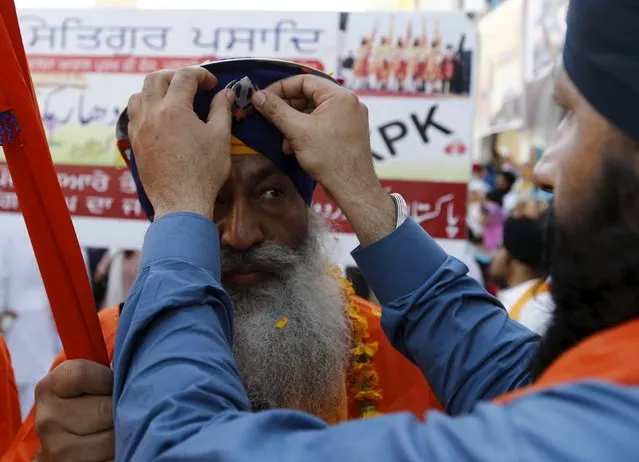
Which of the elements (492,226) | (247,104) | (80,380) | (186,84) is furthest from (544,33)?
(80,380)

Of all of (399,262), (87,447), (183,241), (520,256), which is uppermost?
(183,241)

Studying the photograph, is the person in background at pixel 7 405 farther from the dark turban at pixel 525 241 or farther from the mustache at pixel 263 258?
the dark turban at pixel 525 241

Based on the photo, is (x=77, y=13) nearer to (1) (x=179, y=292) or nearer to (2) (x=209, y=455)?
(1) (x=179, y=292)

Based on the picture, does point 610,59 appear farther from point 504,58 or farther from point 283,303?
point 504,58

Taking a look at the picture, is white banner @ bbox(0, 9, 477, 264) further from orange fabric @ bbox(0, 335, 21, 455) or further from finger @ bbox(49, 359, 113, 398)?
finger @ bbox(49, 359, 113, 398)

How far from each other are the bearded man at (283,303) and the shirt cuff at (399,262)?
419 millimetres

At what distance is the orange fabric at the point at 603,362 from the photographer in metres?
0.86

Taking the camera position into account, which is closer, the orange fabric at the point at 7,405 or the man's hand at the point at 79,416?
the man's hand at the point at 79,416

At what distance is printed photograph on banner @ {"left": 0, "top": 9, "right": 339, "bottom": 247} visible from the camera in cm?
350

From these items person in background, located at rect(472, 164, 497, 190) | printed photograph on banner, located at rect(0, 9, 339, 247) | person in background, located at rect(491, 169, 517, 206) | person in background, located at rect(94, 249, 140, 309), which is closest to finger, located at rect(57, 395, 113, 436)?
printed photograph on banner, located at rect(0, 9, 339, 247)

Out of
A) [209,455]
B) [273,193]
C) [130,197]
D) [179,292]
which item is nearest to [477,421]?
[209,455]

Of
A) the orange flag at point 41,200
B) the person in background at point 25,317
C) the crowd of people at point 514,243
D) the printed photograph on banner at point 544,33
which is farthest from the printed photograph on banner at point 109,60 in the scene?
the printed photograph on banner at point 544,33

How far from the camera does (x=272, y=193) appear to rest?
1959mm

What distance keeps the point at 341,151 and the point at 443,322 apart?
414 millimetres
